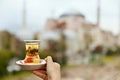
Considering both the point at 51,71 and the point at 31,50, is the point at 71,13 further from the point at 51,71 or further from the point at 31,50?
the point at 51,71

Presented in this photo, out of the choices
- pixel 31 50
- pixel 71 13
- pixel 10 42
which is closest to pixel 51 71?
pixel 31 50

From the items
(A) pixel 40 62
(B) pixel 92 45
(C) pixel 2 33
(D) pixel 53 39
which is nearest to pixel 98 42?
(B) pixel 92 45

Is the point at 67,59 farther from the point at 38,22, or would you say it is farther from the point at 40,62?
the point at 40,62

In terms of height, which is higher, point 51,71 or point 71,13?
point 71,13

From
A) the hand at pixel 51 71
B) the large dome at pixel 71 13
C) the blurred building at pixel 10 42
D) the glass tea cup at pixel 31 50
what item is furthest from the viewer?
the large dome at pixel 71 13

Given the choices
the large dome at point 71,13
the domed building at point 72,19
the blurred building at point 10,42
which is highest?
the large dome at point 71,13

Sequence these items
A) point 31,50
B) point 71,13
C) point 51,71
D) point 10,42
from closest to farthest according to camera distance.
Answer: point 51,71, point 31,50, point 10,42, point 71,13

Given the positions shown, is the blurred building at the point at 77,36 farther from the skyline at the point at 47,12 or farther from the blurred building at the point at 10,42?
the blurred building at the point at 10,42

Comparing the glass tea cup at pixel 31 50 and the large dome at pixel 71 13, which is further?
the large dome at pixel 71 13

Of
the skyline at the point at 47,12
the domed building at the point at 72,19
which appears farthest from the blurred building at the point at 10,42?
the domed building at the point at 72,19
